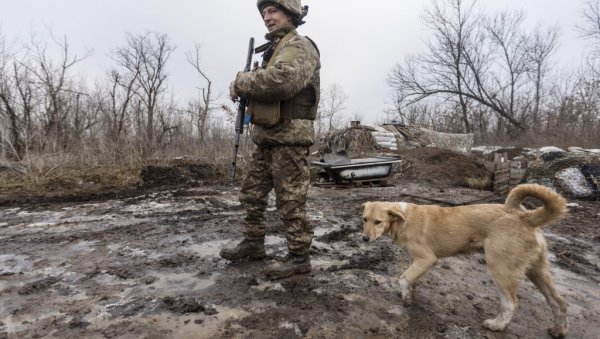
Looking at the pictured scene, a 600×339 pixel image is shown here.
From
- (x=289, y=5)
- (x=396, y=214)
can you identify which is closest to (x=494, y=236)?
(x=396, y=214)

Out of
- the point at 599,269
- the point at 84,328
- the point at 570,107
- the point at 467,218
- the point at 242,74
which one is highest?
the point at 570,107

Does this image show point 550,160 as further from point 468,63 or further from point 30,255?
point 468,63

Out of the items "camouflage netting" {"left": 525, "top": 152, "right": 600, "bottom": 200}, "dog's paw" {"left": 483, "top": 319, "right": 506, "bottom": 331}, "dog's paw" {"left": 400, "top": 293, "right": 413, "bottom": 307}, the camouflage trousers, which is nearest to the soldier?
the camouflage trousers

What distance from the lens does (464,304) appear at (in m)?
2.77

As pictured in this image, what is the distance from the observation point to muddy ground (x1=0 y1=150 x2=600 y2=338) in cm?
235

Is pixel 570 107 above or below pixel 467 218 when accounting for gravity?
above

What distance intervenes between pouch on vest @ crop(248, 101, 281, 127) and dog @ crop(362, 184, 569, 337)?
1131 mm

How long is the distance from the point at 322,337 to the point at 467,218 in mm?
1426

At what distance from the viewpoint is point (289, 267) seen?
3.09 metres

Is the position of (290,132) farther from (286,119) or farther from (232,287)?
(232,287)

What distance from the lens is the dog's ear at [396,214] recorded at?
2.78 meters

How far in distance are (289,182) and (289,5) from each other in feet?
5.25

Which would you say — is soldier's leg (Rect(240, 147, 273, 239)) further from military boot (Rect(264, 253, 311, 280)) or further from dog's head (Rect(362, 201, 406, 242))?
dog's head (Rect(362, 201, 406, 242))

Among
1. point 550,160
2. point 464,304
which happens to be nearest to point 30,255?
point 464,304
